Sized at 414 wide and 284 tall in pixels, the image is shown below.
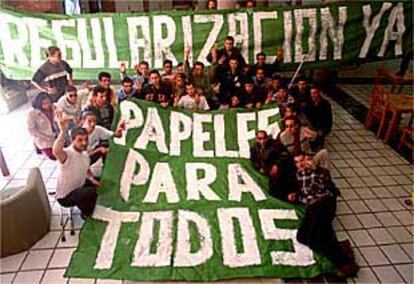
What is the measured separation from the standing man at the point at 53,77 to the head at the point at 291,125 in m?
3.15

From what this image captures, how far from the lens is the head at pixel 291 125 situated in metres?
4.67

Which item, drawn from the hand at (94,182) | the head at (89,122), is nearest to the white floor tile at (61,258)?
the hand at (94,182)

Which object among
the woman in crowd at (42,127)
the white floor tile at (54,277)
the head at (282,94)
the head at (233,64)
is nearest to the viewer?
the white floor tile at (54,277)

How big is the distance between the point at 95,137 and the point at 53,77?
155cm

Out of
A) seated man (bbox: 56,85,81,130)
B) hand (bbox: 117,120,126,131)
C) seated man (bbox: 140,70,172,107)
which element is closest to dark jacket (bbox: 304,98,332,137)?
seated man (bbox: 140,70,172,107)

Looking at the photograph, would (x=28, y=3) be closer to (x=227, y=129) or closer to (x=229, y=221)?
(x=227, y=129)

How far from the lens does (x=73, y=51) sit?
22.5 feet

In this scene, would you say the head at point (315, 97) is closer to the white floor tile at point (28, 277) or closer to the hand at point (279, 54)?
the hand at point (279, 54)

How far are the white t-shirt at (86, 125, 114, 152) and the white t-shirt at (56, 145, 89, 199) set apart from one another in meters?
0.80

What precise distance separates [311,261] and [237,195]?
107 centimetres

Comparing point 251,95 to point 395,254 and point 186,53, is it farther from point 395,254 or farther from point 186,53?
point 395,254

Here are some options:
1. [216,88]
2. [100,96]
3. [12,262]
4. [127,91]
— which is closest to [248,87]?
[216,88]

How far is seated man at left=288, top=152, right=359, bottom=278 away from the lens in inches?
143

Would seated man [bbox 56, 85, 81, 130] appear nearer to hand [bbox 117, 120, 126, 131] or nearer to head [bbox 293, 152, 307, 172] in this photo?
hand [bbox 117, 120, 126, 131]
